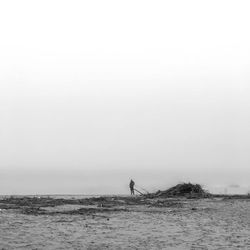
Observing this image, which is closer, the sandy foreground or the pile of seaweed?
the sandy foreground

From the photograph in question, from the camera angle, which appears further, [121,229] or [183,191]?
[183,191]

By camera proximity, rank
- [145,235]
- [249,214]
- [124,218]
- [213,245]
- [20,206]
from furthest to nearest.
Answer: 1. [20,206]
2. [249,214]
3. [124,218]
4. [145,235]
5. [213,245]

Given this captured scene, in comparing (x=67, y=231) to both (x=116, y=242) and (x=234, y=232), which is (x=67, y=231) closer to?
(x=116, y=242)

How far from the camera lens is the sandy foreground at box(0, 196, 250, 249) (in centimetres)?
2000

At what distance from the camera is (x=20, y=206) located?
37.6 metres

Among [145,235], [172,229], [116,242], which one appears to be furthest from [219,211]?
[116,242]

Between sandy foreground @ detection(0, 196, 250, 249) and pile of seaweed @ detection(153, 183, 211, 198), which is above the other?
pile of seaweed @ detection(153, 183, 211, 198)

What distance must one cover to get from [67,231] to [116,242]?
3673mm

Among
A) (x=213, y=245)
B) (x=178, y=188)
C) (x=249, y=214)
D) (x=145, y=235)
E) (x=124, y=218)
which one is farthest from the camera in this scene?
(x=178, y=188)

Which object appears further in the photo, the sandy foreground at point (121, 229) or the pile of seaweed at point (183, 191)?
the pile of seaweed at point (183, 191)

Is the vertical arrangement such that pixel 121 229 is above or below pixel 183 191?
below

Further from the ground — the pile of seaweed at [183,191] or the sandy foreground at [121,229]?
the pile of seaweed at [183,191]

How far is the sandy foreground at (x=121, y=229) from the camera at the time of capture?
65.6 ft

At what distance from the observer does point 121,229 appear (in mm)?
24750
